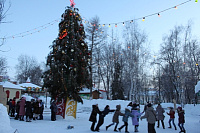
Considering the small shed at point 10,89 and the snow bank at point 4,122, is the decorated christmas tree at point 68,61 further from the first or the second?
the small shed at point 10,89

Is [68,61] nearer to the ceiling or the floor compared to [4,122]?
nearer to the ceiling

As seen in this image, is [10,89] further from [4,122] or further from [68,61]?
[4,122]

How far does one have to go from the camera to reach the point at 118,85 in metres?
37.2

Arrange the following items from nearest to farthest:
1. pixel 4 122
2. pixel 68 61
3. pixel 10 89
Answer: pixel 4 122 → pixel 68 61 → pixel 10 89

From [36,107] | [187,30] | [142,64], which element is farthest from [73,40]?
[187,30]

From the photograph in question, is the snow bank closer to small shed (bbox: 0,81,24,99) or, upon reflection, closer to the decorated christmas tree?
the decorated christmas tree

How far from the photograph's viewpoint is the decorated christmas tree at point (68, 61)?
15.3 m

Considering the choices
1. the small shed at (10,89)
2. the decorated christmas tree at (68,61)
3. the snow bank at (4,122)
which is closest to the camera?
the snow bank at (4,122)

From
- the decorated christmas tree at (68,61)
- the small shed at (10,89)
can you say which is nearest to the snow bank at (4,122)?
the decorated christmas tree at (68,61)

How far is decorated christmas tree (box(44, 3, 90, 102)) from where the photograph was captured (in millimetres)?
15266

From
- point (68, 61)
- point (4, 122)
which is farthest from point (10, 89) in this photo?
point (4, 122)

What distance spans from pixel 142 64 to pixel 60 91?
1581 centimetres

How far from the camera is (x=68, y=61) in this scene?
1589 centimetres

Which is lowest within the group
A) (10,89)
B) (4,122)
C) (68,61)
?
(4,122)
